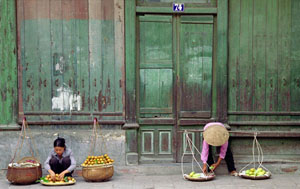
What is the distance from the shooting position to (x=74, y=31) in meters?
8.58

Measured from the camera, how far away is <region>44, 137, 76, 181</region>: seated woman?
26.3 ft

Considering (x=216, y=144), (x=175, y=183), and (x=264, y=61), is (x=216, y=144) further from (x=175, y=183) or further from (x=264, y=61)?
(x=264, y=61)

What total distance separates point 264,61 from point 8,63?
472 cm

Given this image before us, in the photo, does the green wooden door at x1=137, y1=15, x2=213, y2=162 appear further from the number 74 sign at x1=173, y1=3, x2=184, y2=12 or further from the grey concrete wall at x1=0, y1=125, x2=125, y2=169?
the grey concrete wall at x1=0, y1=125, x2=125, y2=169

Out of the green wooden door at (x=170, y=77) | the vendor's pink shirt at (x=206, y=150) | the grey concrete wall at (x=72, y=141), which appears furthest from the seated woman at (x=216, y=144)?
the grey concrete wall at (x=72, y=141)

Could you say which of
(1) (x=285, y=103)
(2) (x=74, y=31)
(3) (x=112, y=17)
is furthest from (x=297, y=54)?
(2) (x=74, y=31)

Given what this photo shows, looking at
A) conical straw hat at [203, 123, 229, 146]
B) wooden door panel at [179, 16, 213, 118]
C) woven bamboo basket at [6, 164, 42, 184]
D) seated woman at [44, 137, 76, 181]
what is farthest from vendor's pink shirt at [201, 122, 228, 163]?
woven bamboo basket at [6, 164, 42, 184]

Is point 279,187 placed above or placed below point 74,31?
below

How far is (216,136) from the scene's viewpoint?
316 inches

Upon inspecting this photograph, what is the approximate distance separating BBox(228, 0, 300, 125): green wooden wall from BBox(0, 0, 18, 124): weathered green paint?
3.97m

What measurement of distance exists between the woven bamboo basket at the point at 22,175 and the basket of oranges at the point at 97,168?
0.83 m

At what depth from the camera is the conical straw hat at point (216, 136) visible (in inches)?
316

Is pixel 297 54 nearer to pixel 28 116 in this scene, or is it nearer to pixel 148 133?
pixel 148 133

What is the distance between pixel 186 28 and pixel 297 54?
84.5 inches
